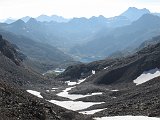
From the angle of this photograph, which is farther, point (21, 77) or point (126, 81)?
point (21, 77)

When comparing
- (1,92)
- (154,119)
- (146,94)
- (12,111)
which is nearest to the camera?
(12,111)

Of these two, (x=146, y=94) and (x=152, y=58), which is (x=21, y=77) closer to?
(x=152, y=58)

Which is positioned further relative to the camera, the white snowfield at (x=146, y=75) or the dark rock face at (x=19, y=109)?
the white snowfield at (x=146, y=75)

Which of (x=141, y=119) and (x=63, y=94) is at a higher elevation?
(x=141, y=119)

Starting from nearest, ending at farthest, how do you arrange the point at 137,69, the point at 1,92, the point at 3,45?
the point at 1,92 < the point at 137,69 < the point at 3,45

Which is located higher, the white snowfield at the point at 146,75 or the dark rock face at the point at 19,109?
the dark rock face at the point at 19,109

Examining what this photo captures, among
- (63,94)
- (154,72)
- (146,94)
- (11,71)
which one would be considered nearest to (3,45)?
(11,71)

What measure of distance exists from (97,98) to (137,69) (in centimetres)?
3786

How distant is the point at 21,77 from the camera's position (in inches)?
5758

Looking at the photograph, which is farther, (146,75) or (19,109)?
(146,75)

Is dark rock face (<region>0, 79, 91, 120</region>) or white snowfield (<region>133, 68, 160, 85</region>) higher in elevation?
dark rock face (<region>0, 79, 91, 120</region>)

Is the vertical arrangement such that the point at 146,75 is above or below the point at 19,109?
A: below

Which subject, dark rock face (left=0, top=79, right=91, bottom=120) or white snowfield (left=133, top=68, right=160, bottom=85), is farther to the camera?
white snowfield (left=133, top=68, right=160, bottom=85)

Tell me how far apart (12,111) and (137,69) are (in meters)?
105
